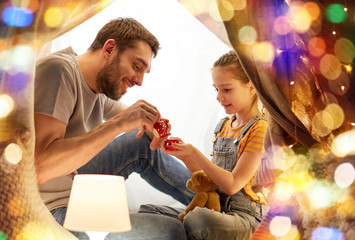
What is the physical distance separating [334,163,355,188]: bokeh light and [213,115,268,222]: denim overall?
24.1 inches

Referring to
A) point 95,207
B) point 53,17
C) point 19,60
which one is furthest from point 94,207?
point 53,17

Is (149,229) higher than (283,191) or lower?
lower

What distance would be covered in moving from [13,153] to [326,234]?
775 millimetres

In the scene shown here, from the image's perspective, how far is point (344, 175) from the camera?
93 centimetres

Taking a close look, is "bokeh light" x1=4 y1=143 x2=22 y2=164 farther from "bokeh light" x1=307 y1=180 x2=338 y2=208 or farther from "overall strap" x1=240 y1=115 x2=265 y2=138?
"overall strap" x1=240 y1=115 x2=265 y2=138

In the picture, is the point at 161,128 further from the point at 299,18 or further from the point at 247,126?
the point at 299,18

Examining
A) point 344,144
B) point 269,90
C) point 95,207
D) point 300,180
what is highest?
point 269,90

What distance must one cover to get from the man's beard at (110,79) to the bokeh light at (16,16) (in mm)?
541

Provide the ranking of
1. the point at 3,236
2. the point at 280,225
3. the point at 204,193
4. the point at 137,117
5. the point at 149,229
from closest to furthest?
1. the point at 3,236
2. the point at 280,225
3. the point at 149,229
4. the point at 137,117
5. the point at 204,193

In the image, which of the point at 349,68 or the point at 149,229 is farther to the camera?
the point at 149,229

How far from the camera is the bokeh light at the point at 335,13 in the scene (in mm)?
1013

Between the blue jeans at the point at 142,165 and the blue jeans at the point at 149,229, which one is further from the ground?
the blue jeans at the point at 142,165

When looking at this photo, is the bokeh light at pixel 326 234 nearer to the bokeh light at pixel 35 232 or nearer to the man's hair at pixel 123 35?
the bokeh light at pixel 35 232

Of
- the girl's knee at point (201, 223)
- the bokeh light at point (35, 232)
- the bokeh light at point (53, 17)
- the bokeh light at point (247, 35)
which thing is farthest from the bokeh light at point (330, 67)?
the bokeh light at point (35, 232)
